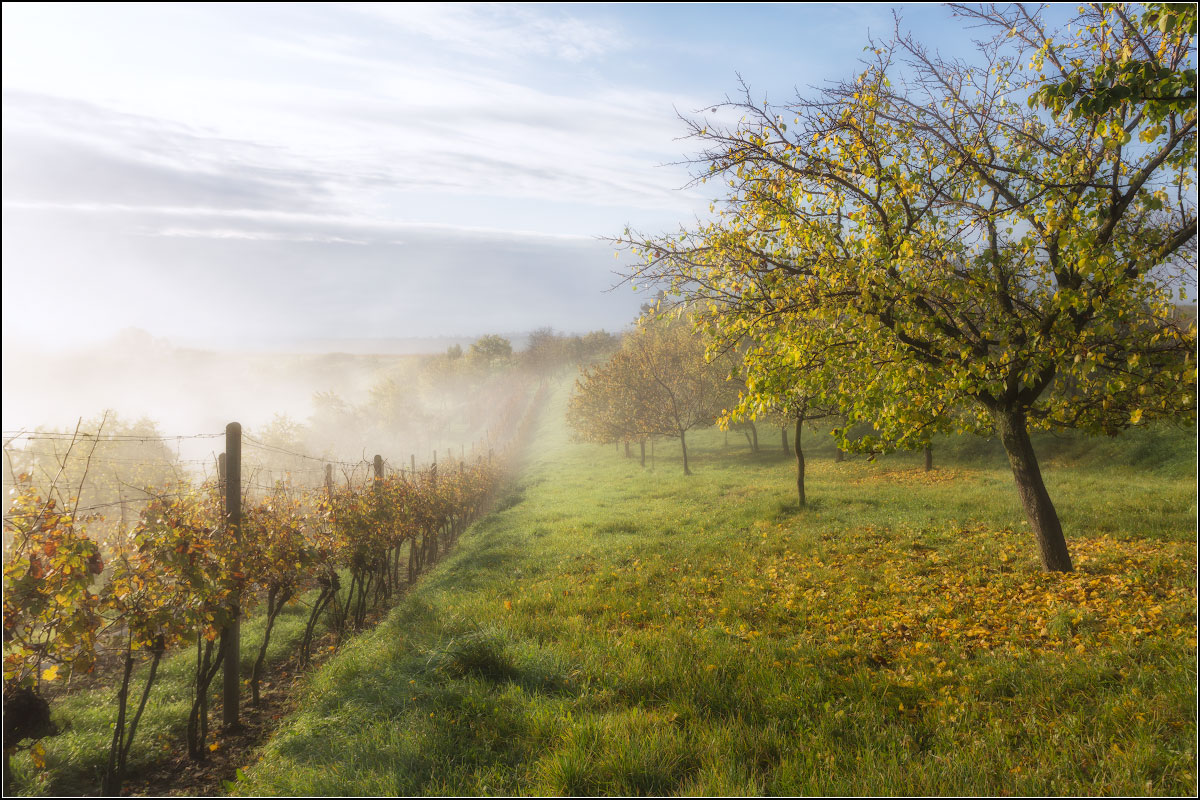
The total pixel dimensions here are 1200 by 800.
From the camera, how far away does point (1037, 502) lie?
9.84m

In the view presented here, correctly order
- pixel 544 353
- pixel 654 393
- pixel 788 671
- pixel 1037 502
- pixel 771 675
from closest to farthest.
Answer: pixel 771 675 → pixel 788 671 → pixel 1037 502 → pixel 654 393 → pixel 544 353

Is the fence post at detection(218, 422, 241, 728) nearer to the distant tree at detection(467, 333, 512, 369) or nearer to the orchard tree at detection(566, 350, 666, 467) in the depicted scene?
the orchard tree at detection(566, 350, 666, 467)

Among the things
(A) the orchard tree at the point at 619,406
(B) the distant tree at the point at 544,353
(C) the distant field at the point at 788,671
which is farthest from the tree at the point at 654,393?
(B) the distant tree at the point at 544,353

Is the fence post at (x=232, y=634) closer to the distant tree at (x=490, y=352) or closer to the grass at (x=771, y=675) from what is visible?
the grass at (x=771, y=675)

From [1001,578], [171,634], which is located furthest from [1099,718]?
[171,634]

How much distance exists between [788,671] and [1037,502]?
604cm

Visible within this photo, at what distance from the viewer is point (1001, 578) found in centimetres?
973

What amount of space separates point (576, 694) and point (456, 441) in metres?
Result: 84.8

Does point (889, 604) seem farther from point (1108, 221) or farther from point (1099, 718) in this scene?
point (1108, 221)

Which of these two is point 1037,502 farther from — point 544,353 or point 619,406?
point 544,353

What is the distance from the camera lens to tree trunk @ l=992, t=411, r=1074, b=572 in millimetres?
9695

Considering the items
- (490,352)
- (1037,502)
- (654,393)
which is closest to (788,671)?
(1037,502)

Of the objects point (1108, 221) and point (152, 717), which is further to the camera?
point (152, 717)

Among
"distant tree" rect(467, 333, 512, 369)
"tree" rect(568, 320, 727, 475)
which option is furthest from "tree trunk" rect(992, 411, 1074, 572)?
"distant tree" rect(467, 333, 512, 369)
